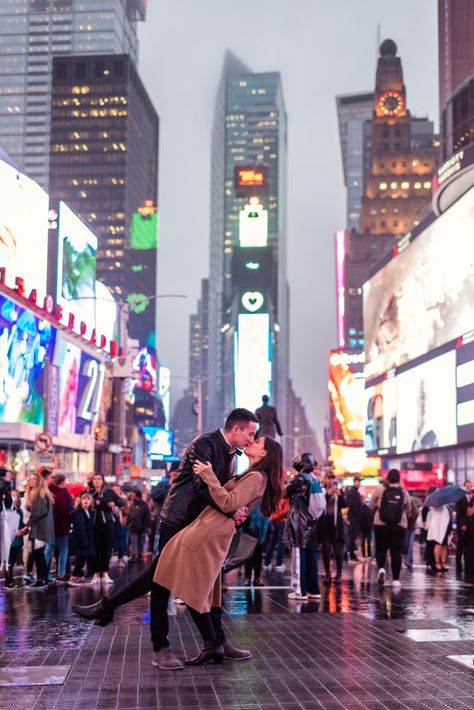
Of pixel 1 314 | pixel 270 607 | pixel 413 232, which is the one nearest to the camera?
pixel 270 607

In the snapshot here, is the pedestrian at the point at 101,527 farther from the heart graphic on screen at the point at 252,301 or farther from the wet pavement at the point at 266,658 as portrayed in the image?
the heart graphic on screen at the point at 252,301

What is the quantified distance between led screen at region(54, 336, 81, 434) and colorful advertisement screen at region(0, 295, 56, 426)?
2144 mm

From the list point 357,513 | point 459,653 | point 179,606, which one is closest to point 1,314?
point 357,513

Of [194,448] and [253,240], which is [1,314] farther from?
[253,240]

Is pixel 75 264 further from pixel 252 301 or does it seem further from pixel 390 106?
pixel 390 106

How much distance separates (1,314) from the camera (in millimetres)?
46406

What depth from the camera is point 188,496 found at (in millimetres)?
7949

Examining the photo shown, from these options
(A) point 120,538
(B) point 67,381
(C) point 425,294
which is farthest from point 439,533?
(B) point 67,381

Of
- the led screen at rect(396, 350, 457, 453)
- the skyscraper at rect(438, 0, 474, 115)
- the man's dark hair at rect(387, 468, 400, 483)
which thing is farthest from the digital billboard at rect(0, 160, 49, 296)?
the skyscraper at rect(438, 0, 474, 115)

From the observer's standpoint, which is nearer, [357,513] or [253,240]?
[357,513]

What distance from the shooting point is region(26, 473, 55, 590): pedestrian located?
52.7 ft

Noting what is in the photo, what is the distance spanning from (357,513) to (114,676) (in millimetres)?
15806

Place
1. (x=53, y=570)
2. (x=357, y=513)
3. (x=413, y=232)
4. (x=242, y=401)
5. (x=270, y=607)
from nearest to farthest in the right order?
(x=270, y=607) → (x=53, y=570) → (x=357, y=513) → (x=413, y=232) → (x=242, y=401)

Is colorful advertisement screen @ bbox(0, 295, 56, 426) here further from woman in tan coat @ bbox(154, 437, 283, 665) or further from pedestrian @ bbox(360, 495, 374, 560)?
woman in tan coat @ bbox(154, 437, 283, 665)
